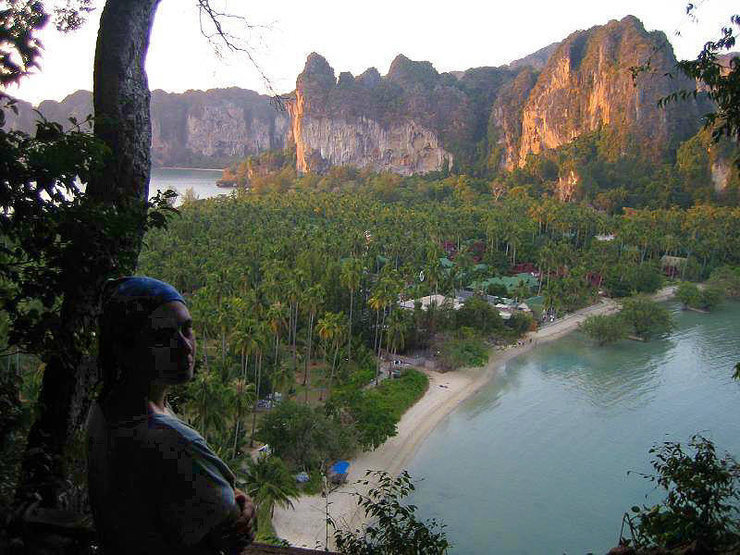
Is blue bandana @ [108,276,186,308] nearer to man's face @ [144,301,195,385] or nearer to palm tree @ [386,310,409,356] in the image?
man's face @ [144,301,195,385]

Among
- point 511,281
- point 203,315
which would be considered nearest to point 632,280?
point 511,281

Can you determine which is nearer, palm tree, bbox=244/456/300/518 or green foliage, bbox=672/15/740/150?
green foliage, bbox=672/15/740/150

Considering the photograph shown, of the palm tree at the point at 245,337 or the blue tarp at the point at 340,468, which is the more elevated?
the palm tree at the point at 245,337

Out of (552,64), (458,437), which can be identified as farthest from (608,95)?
(458,437)

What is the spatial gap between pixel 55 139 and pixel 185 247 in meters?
32.3

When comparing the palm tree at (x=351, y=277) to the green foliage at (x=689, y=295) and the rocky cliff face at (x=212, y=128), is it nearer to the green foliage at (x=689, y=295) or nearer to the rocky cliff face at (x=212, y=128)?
the green foliage at (x=689, y=295)

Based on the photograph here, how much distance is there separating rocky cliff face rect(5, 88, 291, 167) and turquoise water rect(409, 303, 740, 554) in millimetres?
130184

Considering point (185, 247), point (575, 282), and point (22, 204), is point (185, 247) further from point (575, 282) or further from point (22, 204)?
point (22, 204)

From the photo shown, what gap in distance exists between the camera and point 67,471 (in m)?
2.93

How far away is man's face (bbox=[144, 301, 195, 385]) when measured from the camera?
136 cm

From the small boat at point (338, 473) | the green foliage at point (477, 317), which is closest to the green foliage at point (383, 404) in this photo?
the small boat at point (338, 473)

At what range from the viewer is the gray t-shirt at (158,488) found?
1282 millimetres

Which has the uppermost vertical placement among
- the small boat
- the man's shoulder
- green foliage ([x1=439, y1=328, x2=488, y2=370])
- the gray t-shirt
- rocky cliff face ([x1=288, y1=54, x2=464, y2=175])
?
rocky cliff face ([x1=288, y1=54, x2=464, y2=175])

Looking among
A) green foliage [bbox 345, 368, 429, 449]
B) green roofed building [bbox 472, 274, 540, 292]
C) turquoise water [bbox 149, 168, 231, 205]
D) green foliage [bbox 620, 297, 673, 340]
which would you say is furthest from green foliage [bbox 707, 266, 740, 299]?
turquoise water [bbox 149, 168, 231, 205]
